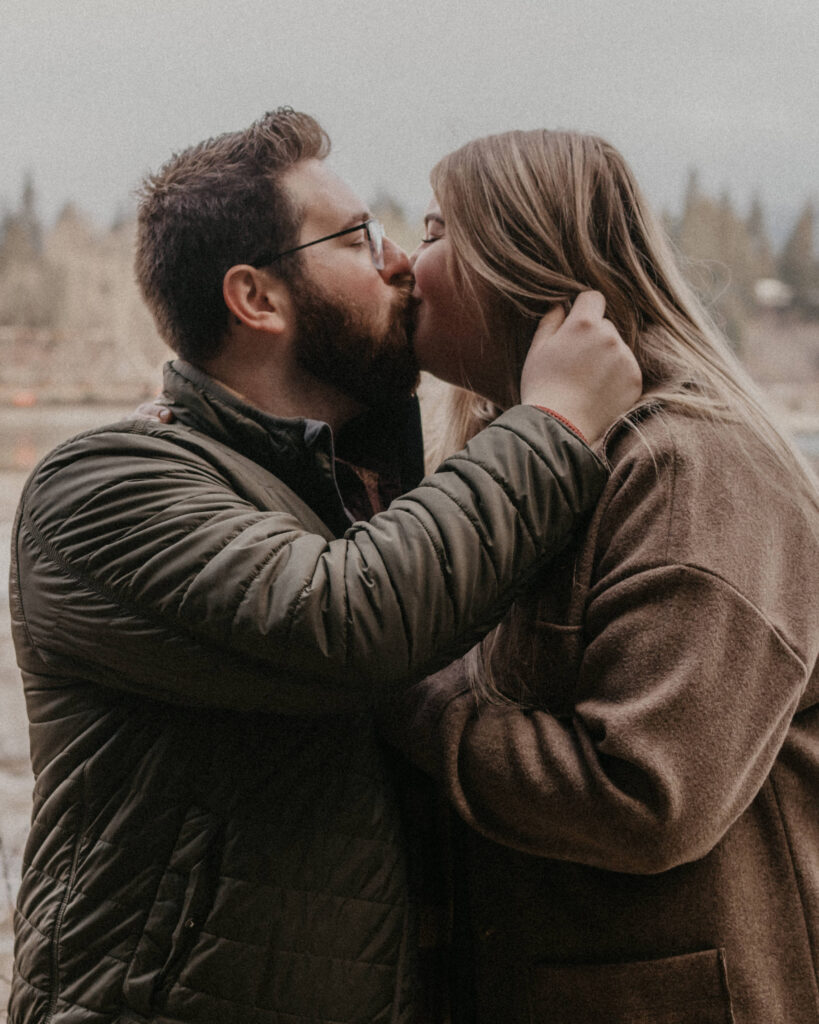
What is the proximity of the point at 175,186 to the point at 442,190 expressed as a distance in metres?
0.44

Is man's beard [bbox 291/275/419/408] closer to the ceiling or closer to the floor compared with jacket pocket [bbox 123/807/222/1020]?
closer to the ceiling

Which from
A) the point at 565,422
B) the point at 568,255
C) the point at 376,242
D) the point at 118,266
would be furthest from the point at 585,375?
the point at 118,266

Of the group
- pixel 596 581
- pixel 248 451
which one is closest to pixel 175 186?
pixel 248 451

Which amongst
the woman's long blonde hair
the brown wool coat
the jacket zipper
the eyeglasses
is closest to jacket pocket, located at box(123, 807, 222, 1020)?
the jacket zipper

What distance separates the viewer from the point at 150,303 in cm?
152

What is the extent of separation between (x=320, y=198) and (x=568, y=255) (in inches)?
17.7

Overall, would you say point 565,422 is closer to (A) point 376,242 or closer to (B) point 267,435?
(B) point 267,435

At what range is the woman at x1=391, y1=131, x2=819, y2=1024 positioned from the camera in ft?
3.11

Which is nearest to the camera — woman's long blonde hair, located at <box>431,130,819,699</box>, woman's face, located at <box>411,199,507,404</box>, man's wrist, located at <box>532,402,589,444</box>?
man's wrist, located at <box>532,402,589,444</box>

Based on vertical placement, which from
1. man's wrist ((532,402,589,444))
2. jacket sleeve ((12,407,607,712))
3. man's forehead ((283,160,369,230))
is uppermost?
man's forehead ((283,160,369,230))

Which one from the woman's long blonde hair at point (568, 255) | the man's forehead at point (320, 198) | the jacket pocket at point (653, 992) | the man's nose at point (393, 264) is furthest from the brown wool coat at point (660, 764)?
the man's forehead at point (320, 198)

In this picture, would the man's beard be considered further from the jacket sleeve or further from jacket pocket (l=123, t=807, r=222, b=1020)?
jacket pocket (l=123, t=807, r=222, b=1020)

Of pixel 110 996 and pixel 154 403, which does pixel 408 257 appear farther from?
pixel 110 996

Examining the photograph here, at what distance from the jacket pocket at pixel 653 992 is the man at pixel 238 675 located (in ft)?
0.70
